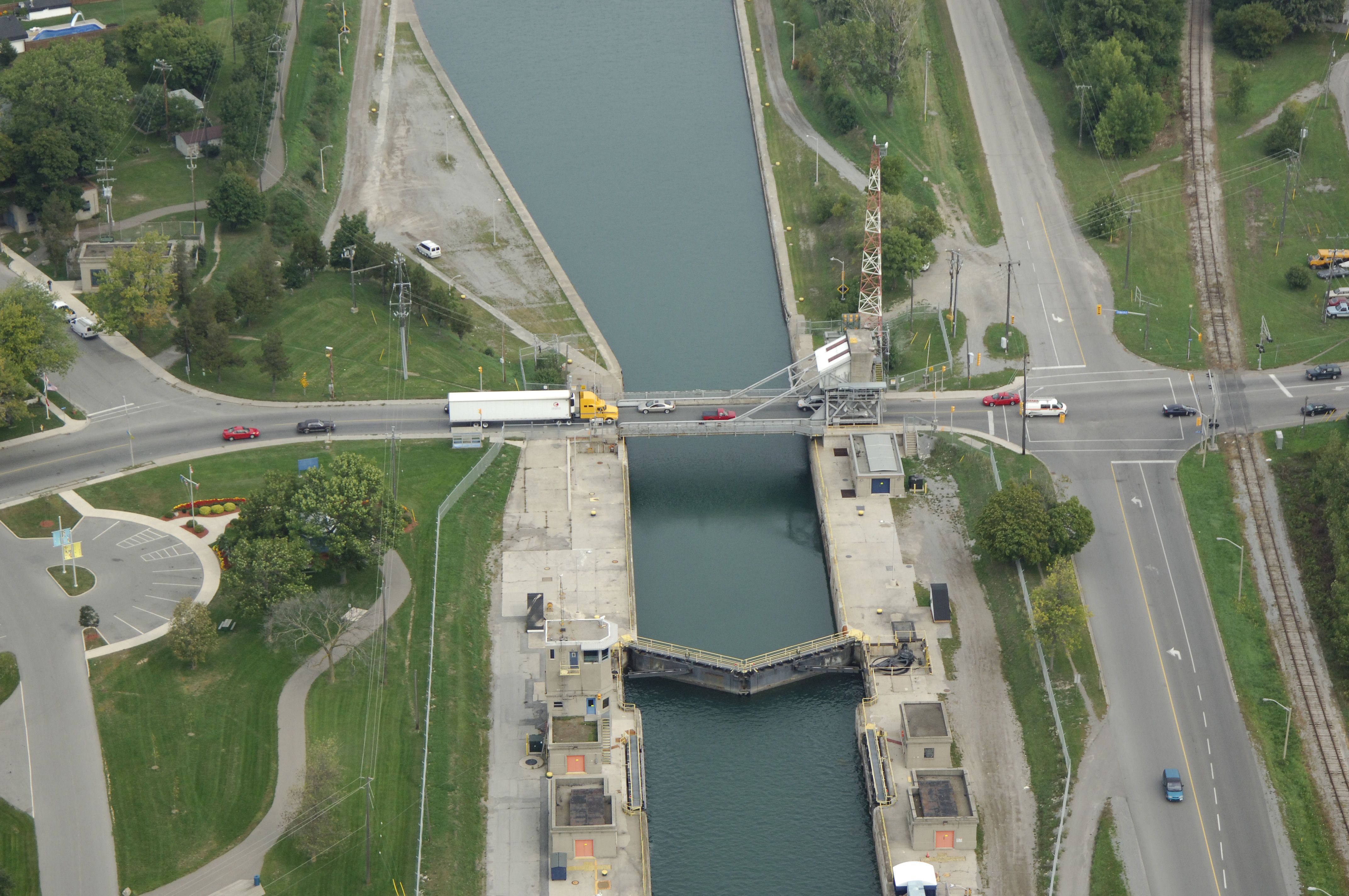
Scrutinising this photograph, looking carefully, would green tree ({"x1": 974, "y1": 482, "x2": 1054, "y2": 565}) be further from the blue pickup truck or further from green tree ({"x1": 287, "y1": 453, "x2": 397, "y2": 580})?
green tree ({"x1": 287, "y1": 453, "x2": 397, "y2": 580})

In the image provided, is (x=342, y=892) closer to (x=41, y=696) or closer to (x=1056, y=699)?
(x=41, y=696)

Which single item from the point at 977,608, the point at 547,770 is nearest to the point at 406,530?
the point at 547,770

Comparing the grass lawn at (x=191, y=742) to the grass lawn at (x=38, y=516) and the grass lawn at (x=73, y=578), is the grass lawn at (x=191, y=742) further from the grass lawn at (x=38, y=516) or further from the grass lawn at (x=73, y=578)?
the grass lawn at (x=38, y=516)

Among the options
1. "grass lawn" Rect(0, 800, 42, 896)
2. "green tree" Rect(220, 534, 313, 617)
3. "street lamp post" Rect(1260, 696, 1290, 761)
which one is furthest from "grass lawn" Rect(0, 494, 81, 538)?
"street lamp post" Rect(1260, 696, 1290, 761)

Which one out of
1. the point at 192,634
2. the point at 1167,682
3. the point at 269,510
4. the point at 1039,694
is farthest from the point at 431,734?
the point at 1167,682

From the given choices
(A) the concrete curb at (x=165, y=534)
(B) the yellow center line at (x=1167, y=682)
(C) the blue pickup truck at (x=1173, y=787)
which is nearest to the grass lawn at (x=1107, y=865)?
(C) the blue pickup truck at (x=1173, y=787)
